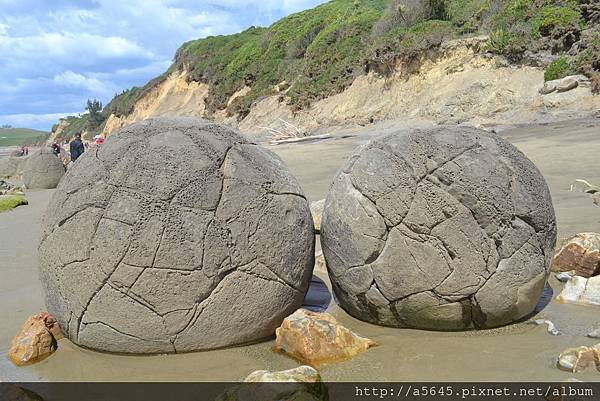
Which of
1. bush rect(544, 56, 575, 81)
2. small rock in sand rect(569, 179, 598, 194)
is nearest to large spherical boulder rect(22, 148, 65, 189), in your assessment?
bush rect(544, 56, 575, 81)

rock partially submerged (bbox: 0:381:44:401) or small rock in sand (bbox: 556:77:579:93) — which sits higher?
small rock in sand (bbox: 556:77:579:93)

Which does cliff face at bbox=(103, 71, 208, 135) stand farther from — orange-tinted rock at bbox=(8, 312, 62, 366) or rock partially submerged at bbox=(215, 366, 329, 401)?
rock partially submerged at bbox=(215, 366, 329, 401)

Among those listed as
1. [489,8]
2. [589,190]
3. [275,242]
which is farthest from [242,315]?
[489,8]

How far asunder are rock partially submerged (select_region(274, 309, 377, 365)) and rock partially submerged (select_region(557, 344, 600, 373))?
117cm

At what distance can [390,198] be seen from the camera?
407 cm

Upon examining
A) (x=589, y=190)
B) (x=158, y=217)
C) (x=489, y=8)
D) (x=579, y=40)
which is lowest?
(x=589, y=190)

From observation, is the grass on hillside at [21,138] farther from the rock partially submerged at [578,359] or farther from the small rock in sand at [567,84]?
the rock partially submerged at [578,359]

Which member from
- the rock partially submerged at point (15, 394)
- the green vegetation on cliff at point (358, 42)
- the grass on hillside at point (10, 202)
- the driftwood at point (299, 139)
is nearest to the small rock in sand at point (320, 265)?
the rock partially submerged at point (15, 394)

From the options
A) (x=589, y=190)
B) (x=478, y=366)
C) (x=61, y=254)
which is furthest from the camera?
(x=589, y=190)

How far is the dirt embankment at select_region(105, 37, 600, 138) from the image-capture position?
48.8 ft

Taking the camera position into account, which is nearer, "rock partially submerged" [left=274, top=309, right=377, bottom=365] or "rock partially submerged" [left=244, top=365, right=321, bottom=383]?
"rock partially submerged" [left=244, top=365, right=321, bottom=383]

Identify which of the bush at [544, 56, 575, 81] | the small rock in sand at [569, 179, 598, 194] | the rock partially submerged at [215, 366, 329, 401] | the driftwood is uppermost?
the bush at [544, 56, 575, 81]

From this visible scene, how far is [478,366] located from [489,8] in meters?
18.9

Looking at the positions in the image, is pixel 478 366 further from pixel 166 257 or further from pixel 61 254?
pixel 61 254
